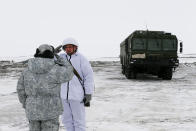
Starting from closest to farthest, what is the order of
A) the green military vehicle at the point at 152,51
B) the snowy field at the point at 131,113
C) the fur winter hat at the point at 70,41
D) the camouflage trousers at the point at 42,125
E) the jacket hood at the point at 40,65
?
the jacket hood at the point at 40,65 → the camouflage trousers at the point at 42,125 → the fur winter hat at the point at 70,41 → the snowy field at the point at 131,113 → the green military vehicle at the point at 152,51

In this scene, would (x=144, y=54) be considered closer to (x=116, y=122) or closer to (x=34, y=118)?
(x=116, y=122)

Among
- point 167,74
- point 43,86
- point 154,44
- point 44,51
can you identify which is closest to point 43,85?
point 43,86

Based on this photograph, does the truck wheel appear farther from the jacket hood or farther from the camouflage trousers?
the jacket hood

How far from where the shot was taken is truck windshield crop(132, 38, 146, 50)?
20.9 m

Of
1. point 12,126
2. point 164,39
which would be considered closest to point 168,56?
point 164,39

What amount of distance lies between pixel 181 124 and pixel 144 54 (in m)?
13.1

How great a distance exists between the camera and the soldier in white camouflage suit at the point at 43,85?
425 centimetres

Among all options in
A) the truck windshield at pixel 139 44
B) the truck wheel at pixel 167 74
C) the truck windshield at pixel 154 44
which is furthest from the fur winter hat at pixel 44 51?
the truck wheel at pixel 167 74

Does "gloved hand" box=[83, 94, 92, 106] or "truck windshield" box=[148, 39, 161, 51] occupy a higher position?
"gloved hand" box=[83, 94, 92, 106]

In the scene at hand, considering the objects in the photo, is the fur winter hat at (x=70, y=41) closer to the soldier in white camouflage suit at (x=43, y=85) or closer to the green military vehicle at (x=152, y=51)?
the soldier in white camouflage suit at (x=43, y=85)

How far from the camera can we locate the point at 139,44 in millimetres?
21016

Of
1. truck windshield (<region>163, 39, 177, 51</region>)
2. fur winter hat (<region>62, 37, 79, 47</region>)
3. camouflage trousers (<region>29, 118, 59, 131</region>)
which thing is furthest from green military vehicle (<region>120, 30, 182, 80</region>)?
camouflage trousers (<region>29, 118, 59, 131</region>)

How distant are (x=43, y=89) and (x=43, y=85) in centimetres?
4

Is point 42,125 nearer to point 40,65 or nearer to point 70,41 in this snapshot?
point 40,65
